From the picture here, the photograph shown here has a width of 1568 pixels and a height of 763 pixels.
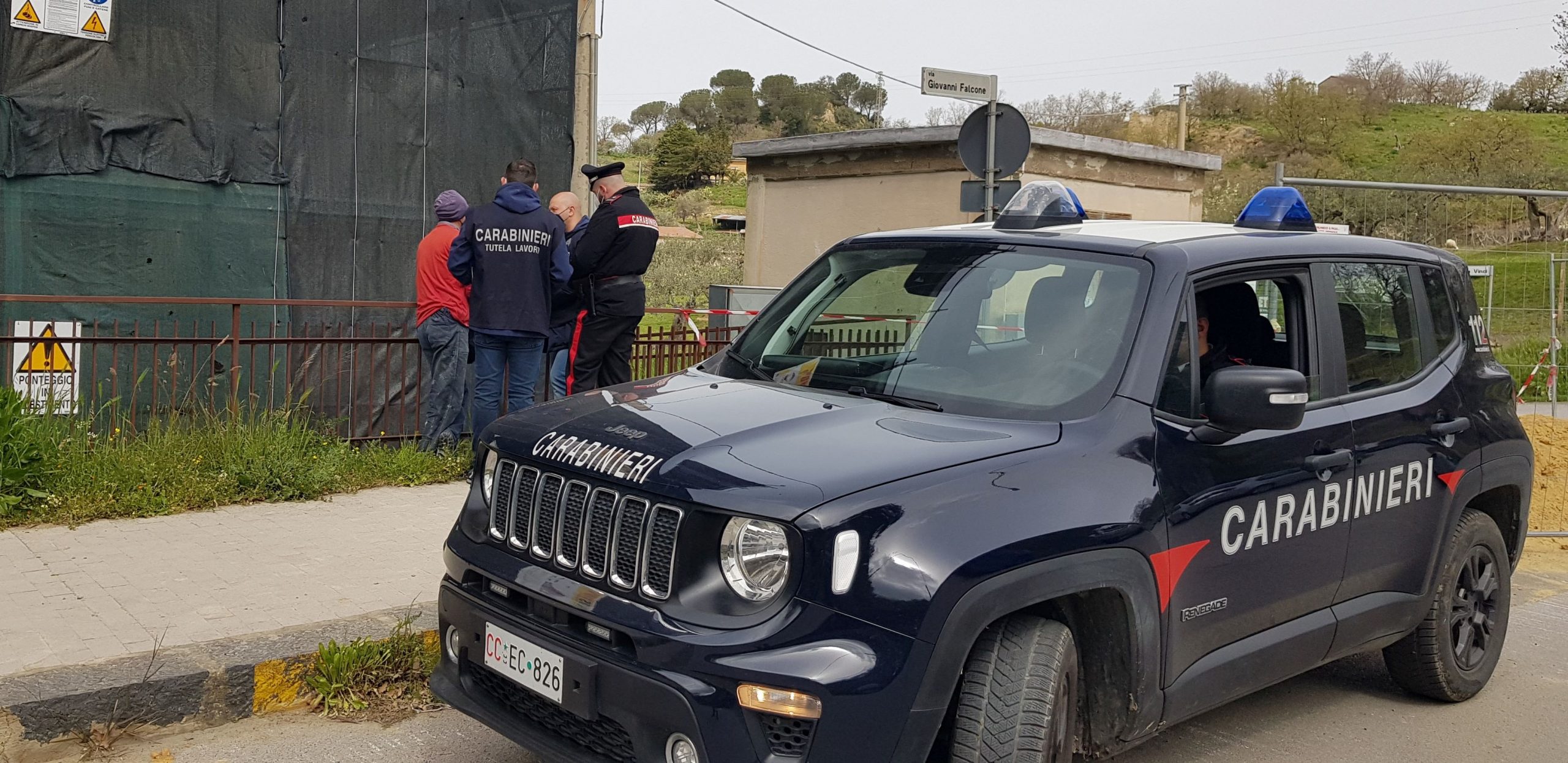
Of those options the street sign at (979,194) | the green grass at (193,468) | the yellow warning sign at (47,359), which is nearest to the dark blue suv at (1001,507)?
the green grass at (193,468)

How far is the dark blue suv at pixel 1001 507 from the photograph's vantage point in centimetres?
289

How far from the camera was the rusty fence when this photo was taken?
24.9ft

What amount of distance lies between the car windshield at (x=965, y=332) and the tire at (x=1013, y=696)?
684 millimetres

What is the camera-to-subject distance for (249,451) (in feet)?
23.3

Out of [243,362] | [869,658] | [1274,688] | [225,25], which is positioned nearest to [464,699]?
[869,658]

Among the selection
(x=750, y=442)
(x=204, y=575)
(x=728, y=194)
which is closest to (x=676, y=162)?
(x=728, y=194)

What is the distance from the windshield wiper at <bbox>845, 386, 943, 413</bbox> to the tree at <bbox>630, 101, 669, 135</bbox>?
107 metres

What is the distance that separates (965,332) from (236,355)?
520 cm

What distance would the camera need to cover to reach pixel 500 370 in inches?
308

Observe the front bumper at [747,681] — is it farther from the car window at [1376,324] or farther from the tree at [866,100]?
the tree at [866,100]

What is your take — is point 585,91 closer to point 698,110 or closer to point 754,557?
point 754,557

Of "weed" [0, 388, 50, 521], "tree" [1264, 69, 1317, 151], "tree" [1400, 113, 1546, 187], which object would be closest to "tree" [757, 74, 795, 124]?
"tree" [1264, 69, 1317, 151]

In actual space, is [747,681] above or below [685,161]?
below

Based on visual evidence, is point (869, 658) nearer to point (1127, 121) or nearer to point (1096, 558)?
point (1096, 558)
